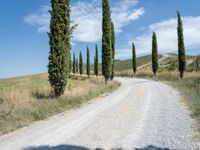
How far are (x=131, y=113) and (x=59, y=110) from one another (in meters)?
3.90

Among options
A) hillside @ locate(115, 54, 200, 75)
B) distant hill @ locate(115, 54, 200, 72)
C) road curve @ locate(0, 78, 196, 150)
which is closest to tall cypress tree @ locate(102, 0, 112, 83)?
road curve @ locate(0, 78, 196, 150)

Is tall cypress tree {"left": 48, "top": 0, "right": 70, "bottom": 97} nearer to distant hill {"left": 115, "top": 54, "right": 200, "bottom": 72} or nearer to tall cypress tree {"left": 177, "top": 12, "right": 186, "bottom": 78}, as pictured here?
tall cypress tree {"left": 177, "top": 12, "right": 186, "bottom": 78}

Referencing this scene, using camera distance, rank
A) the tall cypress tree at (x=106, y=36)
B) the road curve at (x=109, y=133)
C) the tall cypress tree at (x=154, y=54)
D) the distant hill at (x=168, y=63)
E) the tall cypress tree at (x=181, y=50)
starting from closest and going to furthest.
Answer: the road curve at (x=109, y=133)
the tall cypress tree at (x=106, y=36)
the tall cypress tree at (x=181, y=50)
the tall cypress tree at (x=154, y=54)
the distant hill at (x=168, y=63)

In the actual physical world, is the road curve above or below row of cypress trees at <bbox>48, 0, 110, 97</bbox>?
below

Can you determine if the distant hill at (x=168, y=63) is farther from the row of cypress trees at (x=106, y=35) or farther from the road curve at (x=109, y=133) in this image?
the road curve at (x=109, y=133)

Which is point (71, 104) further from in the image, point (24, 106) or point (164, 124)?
point (164, 124)

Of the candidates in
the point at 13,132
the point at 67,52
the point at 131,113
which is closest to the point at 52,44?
the point at 67,52

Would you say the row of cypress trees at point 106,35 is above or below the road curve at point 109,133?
above

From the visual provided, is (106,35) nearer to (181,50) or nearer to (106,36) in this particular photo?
(106,36)

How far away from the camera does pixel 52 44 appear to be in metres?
17.9

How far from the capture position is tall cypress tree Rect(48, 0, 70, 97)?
1791 centimetres

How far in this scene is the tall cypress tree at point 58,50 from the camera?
17906mm

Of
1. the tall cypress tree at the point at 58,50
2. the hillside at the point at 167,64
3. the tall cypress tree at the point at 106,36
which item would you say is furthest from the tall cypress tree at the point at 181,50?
the tall cypress tree at the point at 58,50

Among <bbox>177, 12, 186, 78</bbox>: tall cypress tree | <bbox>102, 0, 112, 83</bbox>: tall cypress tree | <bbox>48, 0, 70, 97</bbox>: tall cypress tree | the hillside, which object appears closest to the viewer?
<bbox>48, 0, 70, 97</bbox>: tall cypress tree
